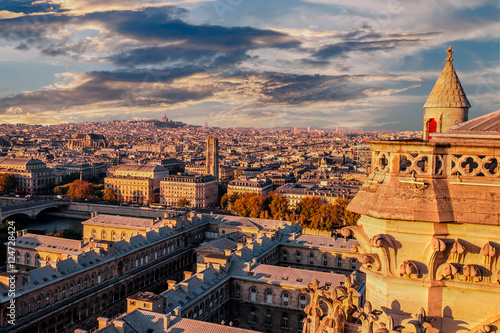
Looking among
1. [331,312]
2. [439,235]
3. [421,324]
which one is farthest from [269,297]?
[439,235]

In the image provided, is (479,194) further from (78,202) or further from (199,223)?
(78,202)

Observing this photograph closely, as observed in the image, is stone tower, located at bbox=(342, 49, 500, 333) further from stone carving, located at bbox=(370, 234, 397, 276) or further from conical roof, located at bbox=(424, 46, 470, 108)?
conical roof, located at bbox=(424, 46, 470, 108)

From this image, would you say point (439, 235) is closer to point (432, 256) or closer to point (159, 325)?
point (432, 256)

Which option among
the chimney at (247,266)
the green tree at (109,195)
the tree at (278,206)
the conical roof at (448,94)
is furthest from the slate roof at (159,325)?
the green tree at (109,195)

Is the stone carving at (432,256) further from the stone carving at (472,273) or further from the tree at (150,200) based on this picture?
the tree at (150,200)

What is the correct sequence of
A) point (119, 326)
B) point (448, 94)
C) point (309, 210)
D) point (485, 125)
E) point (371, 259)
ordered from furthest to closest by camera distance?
point (309, 210), point (119, 326), point (448, 94), point (485, 125), point (371, 259)

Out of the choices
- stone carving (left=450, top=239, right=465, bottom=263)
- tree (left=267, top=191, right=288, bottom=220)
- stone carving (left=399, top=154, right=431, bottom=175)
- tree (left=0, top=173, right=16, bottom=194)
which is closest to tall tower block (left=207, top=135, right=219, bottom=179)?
tree (left=267, top=191, right=288, bottom=220)
